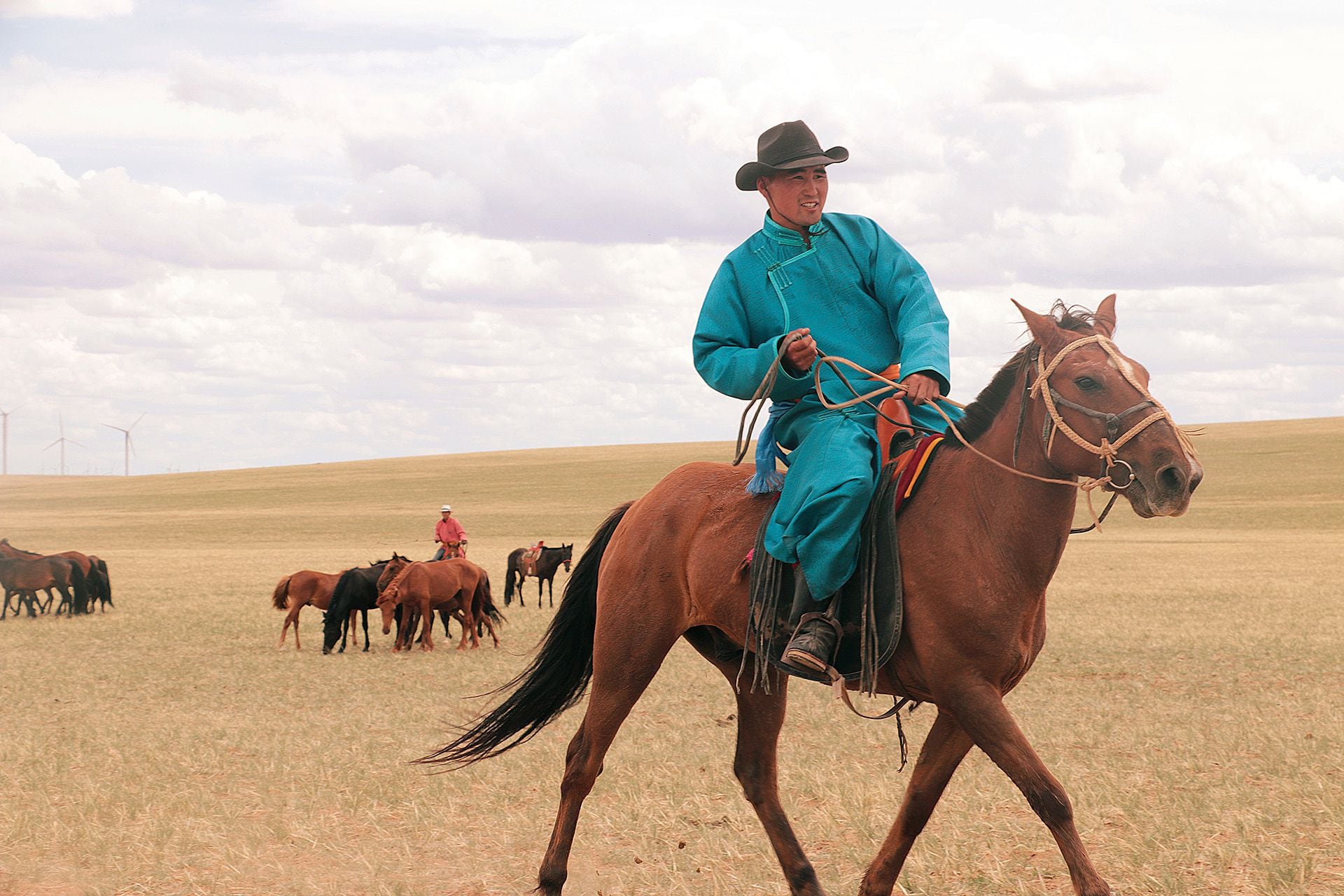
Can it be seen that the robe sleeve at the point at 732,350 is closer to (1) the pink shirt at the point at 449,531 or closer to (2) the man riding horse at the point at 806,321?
(2) the man riding horse at the point at 806,321

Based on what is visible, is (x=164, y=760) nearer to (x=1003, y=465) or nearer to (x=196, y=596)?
(x=1003, y=465)

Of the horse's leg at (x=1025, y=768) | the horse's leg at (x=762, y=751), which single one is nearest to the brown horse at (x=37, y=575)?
the horse's leg at (x=762, y=751)

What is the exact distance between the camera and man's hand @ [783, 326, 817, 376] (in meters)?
4.71

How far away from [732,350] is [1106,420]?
5.33ft

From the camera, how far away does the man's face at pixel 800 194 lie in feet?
16.7

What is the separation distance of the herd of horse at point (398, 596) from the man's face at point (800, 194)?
1183cm

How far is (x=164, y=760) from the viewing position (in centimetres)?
870

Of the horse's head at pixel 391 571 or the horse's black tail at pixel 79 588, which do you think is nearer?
the horse's head at pixel 391 571

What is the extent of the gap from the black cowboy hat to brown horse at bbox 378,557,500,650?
39.0 ft

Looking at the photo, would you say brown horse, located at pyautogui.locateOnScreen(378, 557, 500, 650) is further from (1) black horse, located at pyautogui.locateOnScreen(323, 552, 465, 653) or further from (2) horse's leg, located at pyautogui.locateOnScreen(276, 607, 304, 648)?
(2) horse's leg, located at pyautogui.locateOnScreen(276, 607, 304, 648)

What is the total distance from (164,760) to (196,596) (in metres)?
16.5

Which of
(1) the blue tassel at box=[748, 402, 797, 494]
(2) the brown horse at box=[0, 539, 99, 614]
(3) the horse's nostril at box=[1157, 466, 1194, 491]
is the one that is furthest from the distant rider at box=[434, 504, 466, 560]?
(3) the horse's nostril at box=[1157, 466, 1194, 491]

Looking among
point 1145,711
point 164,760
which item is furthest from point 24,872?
point 1145,711

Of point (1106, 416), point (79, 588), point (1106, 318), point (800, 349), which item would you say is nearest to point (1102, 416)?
point (1106, 416)
